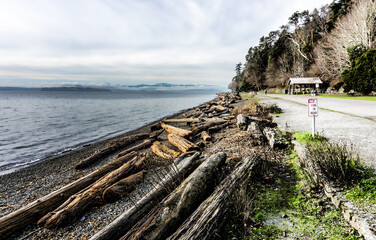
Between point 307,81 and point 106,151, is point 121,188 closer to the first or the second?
point 106,151

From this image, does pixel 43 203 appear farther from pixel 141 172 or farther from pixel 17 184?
pixel 17 184

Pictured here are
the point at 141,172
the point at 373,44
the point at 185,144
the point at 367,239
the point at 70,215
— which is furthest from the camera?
the point at 373,44

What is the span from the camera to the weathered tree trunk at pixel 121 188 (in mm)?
4521

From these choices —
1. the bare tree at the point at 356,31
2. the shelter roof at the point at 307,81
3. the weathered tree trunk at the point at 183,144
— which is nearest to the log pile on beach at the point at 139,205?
the weathered tree trunk at the point at 183,144

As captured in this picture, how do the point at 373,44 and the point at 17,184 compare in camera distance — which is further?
the point at 373,44

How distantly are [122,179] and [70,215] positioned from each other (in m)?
1.46

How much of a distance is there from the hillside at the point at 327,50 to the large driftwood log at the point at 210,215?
30229mm

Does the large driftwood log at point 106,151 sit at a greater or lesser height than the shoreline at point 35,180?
greater

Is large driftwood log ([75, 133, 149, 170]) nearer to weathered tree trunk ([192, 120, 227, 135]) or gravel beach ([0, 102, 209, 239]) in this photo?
gravel beach ([0, 102, 209, 239])

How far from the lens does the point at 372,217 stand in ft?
8.61

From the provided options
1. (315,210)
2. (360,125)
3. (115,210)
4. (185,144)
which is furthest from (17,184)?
(360,125)

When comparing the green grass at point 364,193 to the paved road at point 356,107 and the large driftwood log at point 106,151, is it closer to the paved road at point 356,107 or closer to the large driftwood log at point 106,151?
the large driftwood log at point 106,151

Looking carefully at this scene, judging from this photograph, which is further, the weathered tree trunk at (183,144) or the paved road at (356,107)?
the paved road at (356,107)

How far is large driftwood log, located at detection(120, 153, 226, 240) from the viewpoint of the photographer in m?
2.71
